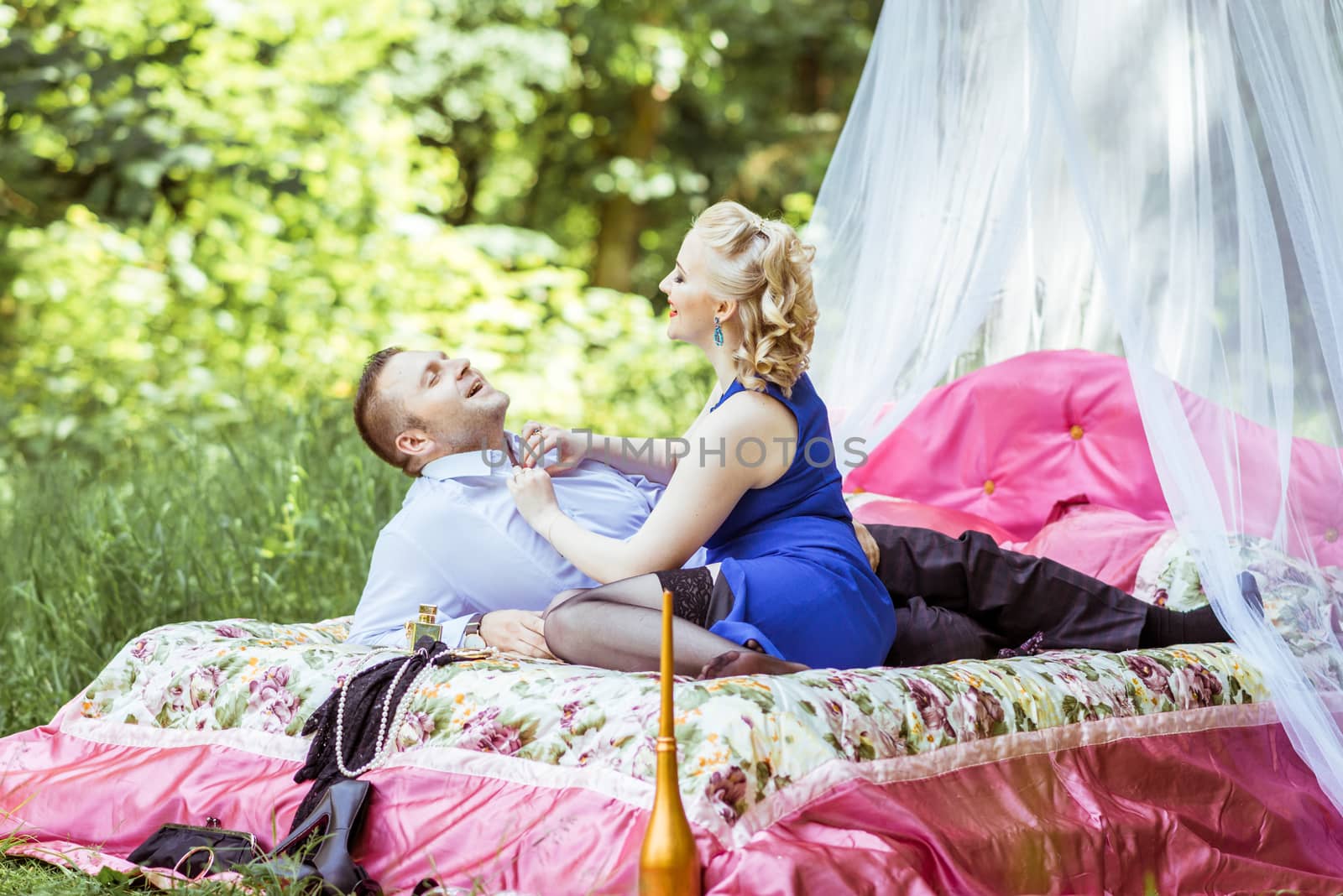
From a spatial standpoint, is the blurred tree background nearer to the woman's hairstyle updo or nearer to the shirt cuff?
the shirt cuff

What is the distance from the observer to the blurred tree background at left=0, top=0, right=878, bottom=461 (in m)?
5.91

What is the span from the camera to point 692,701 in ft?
5.61

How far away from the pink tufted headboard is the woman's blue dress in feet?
3.32

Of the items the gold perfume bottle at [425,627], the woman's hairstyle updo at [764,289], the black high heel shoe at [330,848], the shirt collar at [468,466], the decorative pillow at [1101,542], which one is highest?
the woman's hairstyle updo at [764,289]

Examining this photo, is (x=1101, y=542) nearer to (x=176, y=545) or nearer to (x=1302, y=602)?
(x=1302, y=602)

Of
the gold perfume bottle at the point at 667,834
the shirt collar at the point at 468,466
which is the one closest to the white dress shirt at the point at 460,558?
the shirt collar at the point at 468,466

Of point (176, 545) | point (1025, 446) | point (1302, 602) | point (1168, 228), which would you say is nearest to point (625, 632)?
point (1302, 602)

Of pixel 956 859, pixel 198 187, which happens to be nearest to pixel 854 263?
pixel 956 859

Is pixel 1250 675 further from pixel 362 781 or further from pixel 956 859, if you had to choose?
pixel 362 781

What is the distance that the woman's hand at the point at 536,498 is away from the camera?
2.22 meters

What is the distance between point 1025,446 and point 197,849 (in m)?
2.17

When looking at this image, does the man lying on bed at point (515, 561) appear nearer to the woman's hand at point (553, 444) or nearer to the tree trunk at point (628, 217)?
the woman's hand at point (553, 444)

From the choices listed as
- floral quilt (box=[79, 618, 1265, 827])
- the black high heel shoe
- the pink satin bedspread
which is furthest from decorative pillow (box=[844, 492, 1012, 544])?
the black high heel shoe

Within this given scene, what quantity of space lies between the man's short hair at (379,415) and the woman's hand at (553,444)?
20 cm
